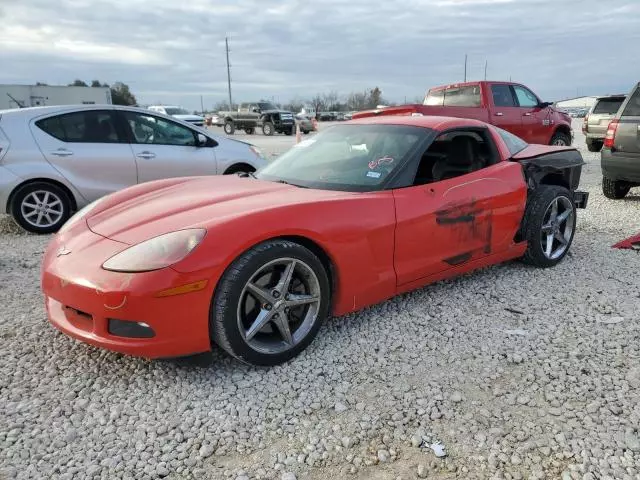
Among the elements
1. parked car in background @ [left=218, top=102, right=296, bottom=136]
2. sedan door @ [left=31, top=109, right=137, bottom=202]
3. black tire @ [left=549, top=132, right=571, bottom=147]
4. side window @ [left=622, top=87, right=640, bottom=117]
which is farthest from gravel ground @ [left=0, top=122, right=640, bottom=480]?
parked car in background @ [left=218, top=102, right=296, bottom=136]

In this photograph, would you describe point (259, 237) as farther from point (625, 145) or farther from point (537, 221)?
point (625, 145)

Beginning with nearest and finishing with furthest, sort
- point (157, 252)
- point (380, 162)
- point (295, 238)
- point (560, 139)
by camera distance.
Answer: point (157, 252)
point (295, 238)
point (380, 162)
point (560, 139)

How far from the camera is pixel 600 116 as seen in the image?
14453mm

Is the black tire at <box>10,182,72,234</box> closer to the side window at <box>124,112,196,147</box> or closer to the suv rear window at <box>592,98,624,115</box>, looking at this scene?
the side window at <box>124,112,196,147</box>

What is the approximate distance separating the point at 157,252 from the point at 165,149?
4.28 metres

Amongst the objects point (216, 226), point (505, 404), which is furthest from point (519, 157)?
point (216, 226)

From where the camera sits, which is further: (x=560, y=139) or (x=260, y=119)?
(x=260, y=119)

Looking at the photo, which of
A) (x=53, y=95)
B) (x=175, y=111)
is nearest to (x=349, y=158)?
(x=175, y=111)

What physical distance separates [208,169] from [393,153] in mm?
3762

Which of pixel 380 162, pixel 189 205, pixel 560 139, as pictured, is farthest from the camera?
pixel 560 139

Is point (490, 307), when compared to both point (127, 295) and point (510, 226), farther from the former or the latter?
point (127, 295)

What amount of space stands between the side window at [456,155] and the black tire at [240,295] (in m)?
1.23

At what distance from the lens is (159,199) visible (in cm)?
342

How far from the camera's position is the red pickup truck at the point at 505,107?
10.4 metres
